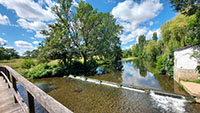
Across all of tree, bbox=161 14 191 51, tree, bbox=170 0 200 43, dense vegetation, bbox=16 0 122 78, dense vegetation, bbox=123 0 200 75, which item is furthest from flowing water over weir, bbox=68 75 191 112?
dense vegetation, bbox=16 0 122 78

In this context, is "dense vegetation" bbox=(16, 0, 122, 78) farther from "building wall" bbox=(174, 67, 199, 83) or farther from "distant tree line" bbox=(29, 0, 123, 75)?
"building wall" bbox=(174, 67, 199, 83)

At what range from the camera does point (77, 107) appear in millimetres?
4816

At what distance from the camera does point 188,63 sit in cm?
670

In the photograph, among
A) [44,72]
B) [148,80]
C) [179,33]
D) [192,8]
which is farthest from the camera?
[44,72]

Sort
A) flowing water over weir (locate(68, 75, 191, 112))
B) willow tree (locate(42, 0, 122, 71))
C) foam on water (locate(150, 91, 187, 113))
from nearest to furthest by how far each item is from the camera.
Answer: foam on water (locate(150, 91, 187, 113))
flowing water over weir (locate(68, 75, 191, 112))
willow tree (locate(42, 0, 122, 71))

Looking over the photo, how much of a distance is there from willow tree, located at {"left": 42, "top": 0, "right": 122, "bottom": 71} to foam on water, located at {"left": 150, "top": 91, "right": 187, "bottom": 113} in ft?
34.3

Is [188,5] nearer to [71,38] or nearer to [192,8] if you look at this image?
[192,8]

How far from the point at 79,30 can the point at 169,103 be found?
14.5m

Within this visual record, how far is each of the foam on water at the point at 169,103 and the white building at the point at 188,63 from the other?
118 inches

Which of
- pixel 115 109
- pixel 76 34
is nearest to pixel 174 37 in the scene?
pixel 115 109

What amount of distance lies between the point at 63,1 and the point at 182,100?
17329 mm

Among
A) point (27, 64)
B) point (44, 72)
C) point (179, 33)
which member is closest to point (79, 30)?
point (44, 72)

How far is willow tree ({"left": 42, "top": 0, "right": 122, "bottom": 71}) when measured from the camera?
12.9 metres

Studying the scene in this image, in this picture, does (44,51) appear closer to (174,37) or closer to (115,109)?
(115,109)
